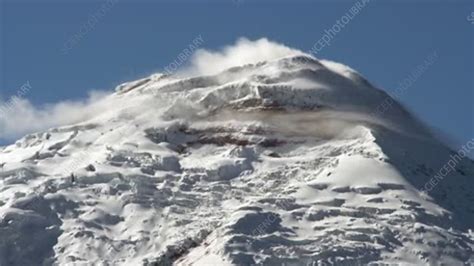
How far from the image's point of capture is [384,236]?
164ft

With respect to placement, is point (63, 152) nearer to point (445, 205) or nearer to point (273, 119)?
point (273, 119)

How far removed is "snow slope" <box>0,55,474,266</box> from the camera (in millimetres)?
49438

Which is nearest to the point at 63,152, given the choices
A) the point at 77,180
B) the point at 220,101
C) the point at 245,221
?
the point at 77,180

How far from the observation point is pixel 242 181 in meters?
55.2

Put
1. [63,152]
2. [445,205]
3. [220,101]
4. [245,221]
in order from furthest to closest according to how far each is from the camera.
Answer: [220,101] < [63,152] < [445,205] < [245,221]

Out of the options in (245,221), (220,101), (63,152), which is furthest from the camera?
(220,101)

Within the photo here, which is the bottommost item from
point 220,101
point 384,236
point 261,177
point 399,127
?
point 384,236

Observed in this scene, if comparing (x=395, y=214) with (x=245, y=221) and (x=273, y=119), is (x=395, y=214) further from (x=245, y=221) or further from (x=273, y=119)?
(x=273, y=119)

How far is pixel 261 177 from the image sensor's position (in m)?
55.3

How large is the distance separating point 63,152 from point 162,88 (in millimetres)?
8957

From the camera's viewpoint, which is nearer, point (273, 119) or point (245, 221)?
point (245, 221)

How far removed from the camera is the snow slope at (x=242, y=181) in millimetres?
49438

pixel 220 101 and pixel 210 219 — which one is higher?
pixel 220 101

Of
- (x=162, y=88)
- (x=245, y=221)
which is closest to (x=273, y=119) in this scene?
(x=162, y=88)
